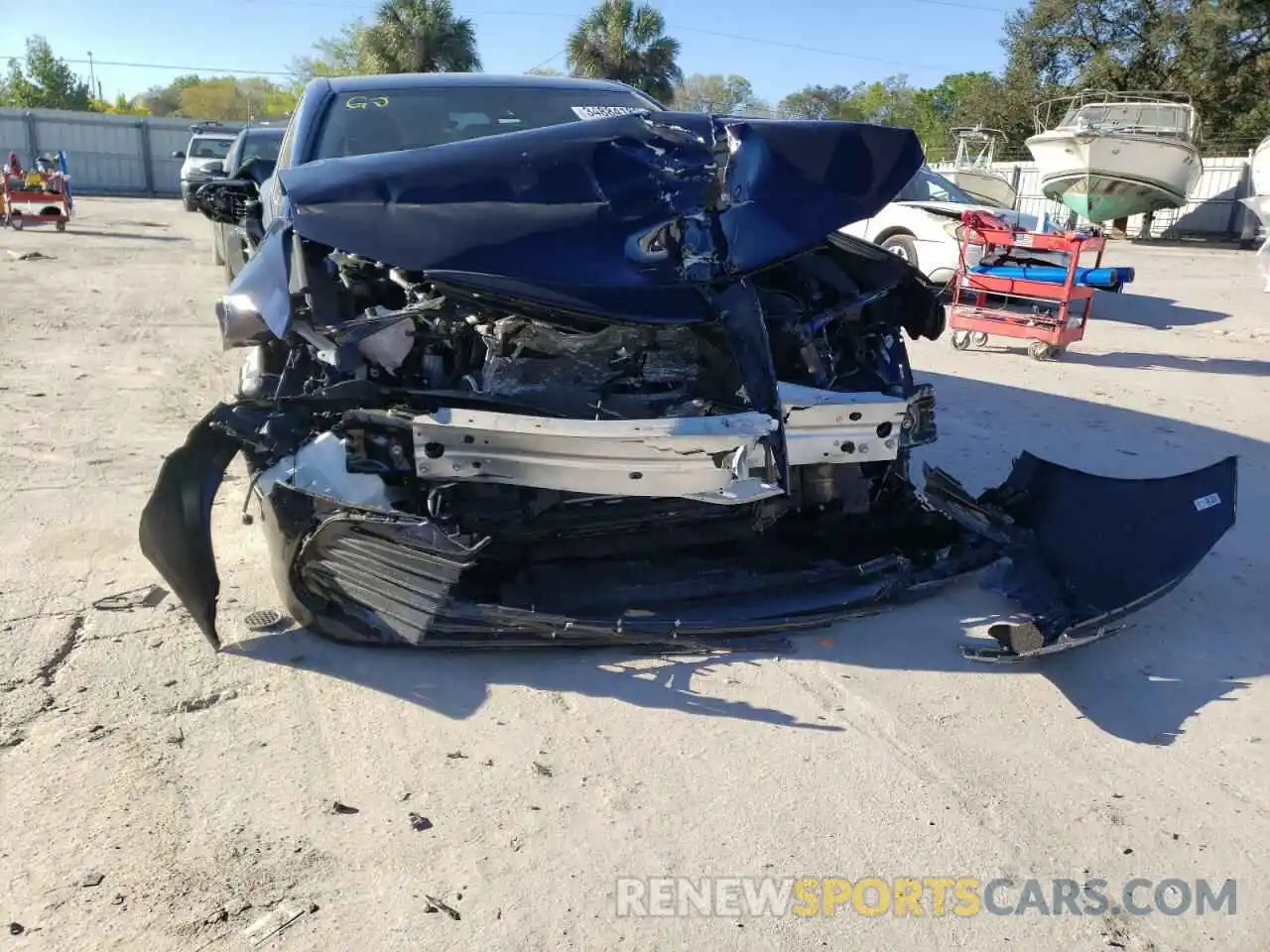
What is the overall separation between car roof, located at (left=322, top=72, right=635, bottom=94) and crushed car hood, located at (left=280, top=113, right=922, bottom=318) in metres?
1.47

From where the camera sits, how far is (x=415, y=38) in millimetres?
36188

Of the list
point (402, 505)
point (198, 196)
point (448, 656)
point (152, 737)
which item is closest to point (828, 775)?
point (448, 656)

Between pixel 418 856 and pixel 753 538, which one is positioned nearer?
pixel 418 856

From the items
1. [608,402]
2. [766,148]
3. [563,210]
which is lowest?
[608,402]

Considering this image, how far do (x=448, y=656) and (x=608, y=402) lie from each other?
100 cm

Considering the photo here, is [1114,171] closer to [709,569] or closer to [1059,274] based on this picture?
[1059,274]

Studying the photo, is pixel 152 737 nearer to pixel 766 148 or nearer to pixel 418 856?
pixel 418 856

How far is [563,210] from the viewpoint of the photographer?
3176mm

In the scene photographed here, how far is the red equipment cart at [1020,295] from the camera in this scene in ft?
28.0

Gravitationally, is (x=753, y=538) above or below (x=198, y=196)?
below

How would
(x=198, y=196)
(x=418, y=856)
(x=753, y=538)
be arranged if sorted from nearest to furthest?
(x=418, y=856), (x=753, y=538), (x=198, y=196)

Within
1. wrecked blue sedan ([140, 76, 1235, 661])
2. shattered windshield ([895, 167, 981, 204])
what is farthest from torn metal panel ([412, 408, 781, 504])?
shattered windshield ([895, 167, 981, 204])

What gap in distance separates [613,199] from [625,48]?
1409 inches

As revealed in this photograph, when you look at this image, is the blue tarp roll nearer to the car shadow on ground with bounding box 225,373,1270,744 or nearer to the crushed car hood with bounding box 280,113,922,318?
the car shadow on ground with bounding box 225,373,1270,744
